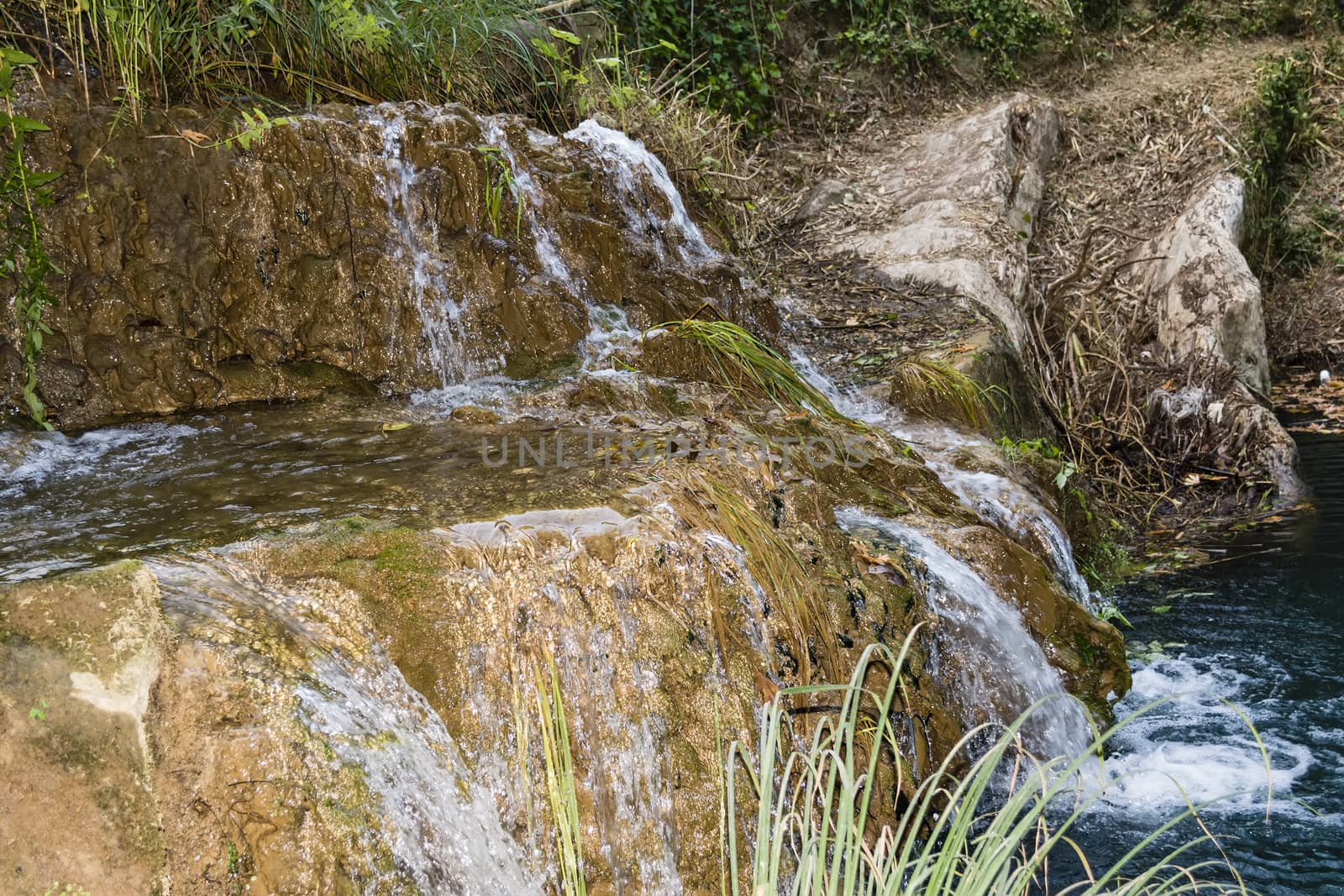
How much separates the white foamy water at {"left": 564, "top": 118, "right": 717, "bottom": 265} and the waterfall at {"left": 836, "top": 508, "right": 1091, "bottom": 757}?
7.10 feet

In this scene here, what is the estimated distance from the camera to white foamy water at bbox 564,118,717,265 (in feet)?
16.7

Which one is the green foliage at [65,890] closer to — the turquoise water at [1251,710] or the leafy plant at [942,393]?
the turquoise water at [1251,710]

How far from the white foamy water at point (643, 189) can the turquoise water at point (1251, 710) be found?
2.62m

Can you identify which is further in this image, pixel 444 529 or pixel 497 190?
pixel 497 190

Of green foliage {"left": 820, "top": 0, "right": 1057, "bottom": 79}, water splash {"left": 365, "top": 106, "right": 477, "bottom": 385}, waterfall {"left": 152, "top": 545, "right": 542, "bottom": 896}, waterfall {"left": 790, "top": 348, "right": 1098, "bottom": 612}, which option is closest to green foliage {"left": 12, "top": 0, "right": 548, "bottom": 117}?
water splash {"left": 365, "top": 106, "right": 477, "bottom": 385}

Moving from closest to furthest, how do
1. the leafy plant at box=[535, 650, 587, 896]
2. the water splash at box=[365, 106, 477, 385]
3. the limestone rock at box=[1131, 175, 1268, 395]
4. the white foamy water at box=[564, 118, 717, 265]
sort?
1. the leafy plant at box=[535, 650, 587, 896]
2. the water splash at box=[365, 106, 477, 385]
3. the white foamy water at box=[564, 118, 717, 265]
4. the limestone rock at box=[1131, 175, 1268, 395]

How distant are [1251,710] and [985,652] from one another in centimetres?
98

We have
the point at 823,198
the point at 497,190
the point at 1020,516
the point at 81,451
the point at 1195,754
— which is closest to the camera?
the point at 1195,754

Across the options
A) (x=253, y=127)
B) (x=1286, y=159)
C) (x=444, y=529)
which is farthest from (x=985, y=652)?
(x=1286, y=159)

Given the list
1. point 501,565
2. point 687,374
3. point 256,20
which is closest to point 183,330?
point 256,20

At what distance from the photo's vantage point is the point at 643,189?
17.0ft

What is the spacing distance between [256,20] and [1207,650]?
4.63 m

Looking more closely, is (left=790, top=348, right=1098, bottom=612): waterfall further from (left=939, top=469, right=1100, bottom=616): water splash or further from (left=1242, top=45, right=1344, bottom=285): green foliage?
(left=1242, top=45, right=1344, bottom=285): green foliage

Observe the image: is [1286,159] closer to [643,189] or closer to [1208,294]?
[1208,294]
